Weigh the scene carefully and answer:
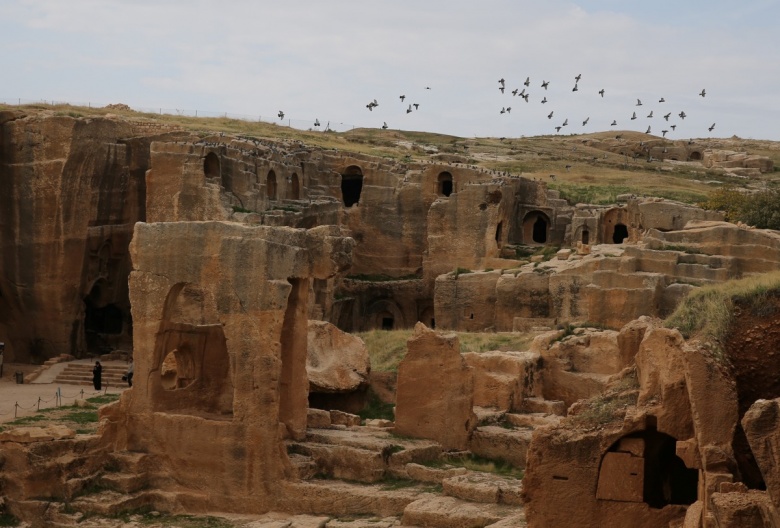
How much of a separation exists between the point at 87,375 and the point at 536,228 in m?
22.2

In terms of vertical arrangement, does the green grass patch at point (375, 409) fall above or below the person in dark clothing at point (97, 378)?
above

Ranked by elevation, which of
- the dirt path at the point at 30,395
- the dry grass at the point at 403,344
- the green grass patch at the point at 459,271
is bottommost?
the dirt path at the point at 30,395

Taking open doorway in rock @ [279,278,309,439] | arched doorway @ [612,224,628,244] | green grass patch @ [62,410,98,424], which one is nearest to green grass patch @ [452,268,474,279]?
arched doorway @ [612,224,628,244]

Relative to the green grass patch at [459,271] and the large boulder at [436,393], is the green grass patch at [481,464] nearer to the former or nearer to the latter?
the large boulder at [436,393]

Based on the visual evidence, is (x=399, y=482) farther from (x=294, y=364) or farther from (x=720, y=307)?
(x=720, y=307)

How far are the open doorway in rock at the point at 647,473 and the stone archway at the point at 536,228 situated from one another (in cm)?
3573

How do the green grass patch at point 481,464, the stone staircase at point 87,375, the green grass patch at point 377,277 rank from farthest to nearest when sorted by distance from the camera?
the green grass patch at point 377,277 → the stone staircase at point 87,375 → the green grass patch at point 481,464

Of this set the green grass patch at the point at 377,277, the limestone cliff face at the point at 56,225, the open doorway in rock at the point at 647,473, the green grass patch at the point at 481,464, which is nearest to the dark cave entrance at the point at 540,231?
the green grass patch at the point at 377,277

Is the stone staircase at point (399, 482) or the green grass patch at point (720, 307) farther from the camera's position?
the stone staircase at point (399, 482)

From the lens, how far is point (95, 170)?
44562 millimetres

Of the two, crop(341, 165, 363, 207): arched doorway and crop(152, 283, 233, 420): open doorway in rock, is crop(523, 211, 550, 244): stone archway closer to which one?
crop(341, 165, 363, 207): arched doorway

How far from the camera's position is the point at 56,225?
1715 inches

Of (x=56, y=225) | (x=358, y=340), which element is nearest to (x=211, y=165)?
(x=56, y=225)

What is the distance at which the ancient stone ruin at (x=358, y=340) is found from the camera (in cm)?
1798
